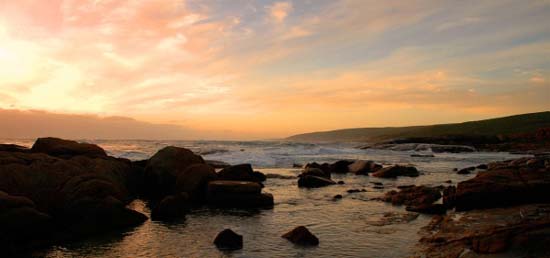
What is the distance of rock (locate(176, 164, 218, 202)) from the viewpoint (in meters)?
21.5

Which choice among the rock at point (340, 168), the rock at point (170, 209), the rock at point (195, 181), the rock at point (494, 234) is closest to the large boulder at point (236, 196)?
the rock at point (195, 181)

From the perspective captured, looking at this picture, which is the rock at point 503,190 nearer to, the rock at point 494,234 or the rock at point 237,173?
the rock at point 494,234

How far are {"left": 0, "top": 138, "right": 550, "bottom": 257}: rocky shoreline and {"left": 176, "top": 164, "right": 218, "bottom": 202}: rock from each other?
51 millimetres

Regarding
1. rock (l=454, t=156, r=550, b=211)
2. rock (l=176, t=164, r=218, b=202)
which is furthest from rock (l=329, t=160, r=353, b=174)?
rock (l=454, t=156, r=550, b=211)

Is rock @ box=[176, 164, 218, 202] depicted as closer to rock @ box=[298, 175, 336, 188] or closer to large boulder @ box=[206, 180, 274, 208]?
large boulder @ box=[206, 180, 274, 208]

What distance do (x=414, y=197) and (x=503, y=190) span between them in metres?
5.22

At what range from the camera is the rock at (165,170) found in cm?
2445

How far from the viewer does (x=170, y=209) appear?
55.5 feet

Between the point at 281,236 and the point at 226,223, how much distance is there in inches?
130

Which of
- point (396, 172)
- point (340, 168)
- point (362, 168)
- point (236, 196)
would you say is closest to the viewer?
point (236, 196)

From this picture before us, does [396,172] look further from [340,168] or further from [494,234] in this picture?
[494,234]

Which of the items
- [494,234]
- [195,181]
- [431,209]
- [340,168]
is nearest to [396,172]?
[340,168]

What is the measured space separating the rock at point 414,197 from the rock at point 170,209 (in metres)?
9.87

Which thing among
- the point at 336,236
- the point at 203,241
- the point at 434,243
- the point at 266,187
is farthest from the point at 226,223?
the point at 266,187
